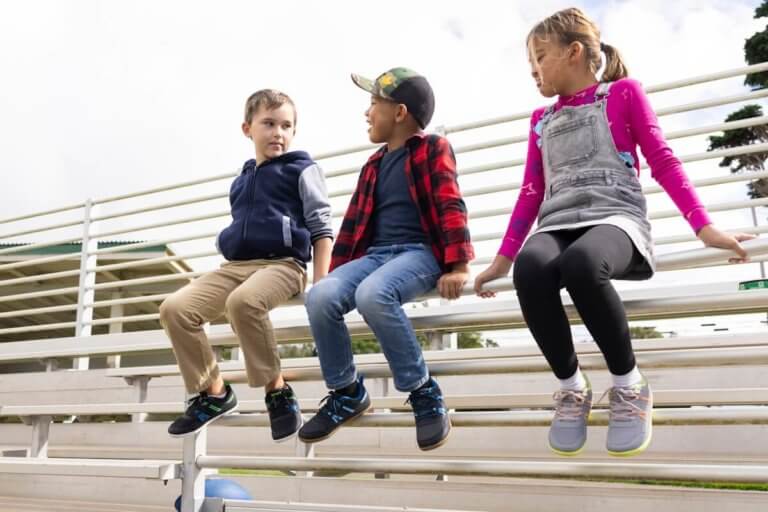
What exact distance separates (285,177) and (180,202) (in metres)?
3.13

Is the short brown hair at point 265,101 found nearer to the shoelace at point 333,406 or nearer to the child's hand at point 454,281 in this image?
the child's hand at point 454,281

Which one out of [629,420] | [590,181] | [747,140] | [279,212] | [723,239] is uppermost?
[747,140]

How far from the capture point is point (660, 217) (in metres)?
3.40

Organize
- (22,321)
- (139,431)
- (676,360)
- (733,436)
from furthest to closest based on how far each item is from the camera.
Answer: (22,321), (139,431), (733,436), (676,360)

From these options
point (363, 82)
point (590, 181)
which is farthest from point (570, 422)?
point (363, 82)

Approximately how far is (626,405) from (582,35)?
101 cm

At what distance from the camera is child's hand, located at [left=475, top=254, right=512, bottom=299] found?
6.37 ft

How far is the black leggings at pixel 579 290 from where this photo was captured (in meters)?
1.54

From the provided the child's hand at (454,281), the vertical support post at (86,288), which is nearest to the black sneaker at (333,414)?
the child's hand at (454,281)

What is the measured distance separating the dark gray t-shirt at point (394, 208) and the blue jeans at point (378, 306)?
5 cm

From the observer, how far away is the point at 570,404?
1.61m

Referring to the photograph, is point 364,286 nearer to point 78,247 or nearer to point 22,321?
point 78,247

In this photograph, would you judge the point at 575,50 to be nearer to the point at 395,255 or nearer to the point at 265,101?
the point at 395,255

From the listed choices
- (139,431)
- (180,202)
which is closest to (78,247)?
(180,202)
